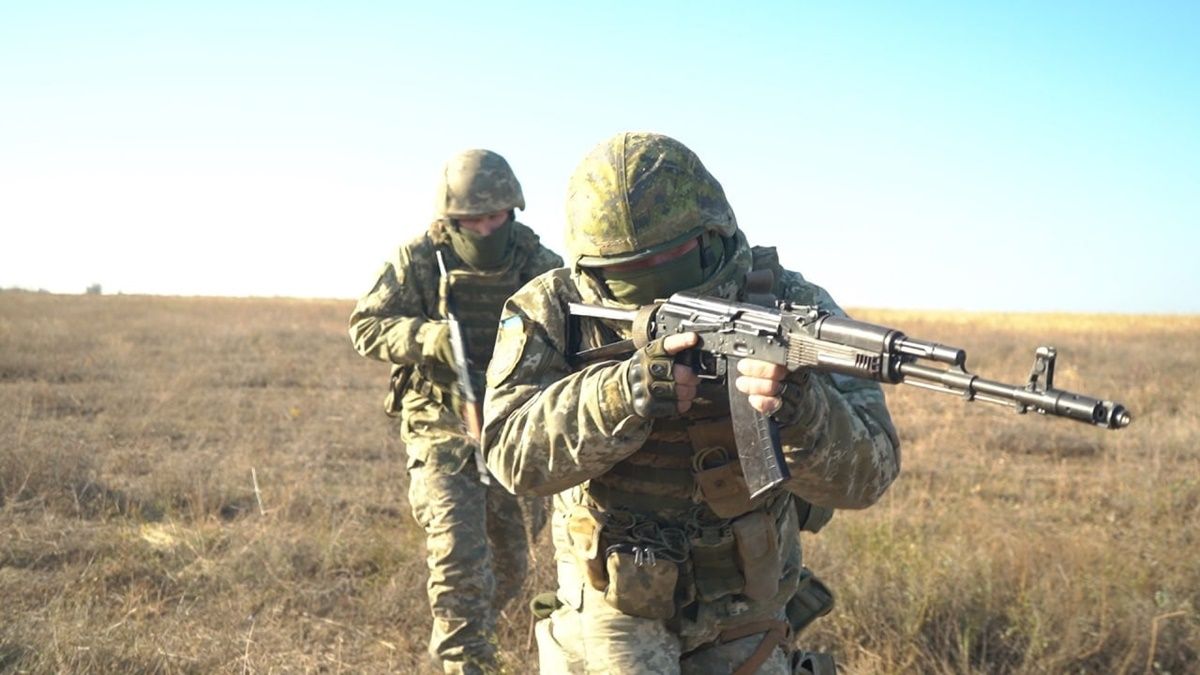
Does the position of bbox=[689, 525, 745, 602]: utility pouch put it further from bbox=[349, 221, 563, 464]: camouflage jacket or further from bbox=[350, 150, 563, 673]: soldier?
bbox=[349, 221, 563, 464]: camouflage jacket

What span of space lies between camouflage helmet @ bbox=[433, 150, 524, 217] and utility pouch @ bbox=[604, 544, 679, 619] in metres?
2.89

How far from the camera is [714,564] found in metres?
3.08

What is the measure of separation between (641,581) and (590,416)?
487 mm

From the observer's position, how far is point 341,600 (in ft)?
18.4

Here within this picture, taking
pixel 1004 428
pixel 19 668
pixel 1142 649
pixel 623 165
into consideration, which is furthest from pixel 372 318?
pixel 1004 428

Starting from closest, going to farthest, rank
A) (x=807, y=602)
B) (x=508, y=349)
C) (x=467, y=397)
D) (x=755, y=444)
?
(x=755, y=444) < (x=508, y=349) < (x=807, y=602) < (x=467, y=397)

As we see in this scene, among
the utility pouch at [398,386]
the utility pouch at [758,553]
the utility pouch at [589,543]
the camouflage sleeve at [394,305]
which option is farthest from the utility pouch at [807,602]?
the utility pouch at [398,386]

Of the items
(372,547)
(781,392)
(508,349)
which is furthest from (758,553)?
(372,547)

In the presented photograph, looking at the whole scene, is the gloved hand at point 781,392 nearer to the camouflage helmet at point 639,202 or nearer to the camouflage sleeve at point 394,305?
the camouflage helmet at point 639,202

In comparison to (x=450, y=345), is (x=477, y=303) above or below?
above

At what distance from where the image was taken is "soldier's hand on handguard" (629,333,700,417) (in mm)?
2736

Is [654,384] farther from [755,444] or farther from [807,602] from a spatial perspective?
[807,602]

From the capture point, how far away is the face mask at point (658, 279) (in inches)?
122

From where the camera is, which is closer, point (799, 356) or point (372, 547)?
point (799, 356)
